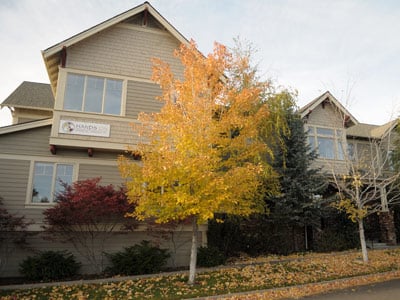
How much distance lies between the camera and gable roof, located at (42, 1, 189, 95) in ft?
39.5

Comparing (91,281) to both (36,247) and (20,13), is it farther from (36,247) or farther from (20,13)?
(20,13)

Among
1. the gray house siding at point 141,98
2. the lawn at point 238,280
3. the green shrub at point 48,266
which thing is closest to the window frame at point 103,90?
the gray house siding at point 141,98

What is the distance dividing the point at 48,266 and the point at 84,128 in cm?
541

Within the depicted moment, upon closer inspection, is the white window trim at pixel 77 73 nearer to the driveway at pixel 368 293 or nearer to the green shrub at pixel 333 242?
the driveway at pixel 368 293

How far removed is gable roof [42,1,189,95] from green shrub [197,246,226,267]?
9.70 m

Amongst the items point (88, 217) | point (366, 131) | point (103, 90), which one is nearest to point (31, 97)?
point (103, 90)

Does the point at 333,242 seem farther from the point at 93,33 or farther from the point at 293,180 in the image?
the point at 93,33

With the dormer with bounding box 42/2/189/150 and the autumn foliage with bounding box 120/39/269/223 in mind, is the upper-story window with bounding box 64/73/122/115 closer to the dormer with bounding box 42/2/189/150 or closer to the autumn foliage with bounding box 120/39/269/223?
the dormer with bounding box 42/2/189/150

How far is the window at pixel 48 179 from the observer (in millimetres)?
11398

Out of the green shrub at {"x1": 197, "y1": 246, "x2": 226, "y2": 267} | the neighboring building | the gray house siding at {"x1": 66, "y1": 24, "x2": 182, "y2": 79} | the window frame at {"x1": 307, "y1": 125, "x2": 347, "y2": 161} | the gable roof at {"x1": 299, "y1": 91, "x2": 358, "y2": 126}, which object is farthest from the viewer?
the window frame at {"x1": 307, "y1": 125, "x2": 347, "y2": 161}

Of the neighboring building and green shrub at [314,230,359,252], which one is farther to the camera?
green shrub at [314,230,359,252]

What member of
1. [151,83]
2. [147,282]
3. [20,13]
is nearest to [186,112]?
[151,83]

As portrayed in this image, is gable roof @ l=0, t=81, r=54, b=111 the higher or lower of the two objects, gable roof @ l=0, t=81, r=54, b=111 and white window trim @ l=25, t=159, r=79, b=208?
the higher

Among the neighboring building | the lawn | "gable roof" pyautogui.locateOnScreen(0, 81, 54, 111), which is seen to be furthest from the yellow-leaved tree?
"gable roof" pyautogui.locateOnScreen(0, 81, 54, 111)
